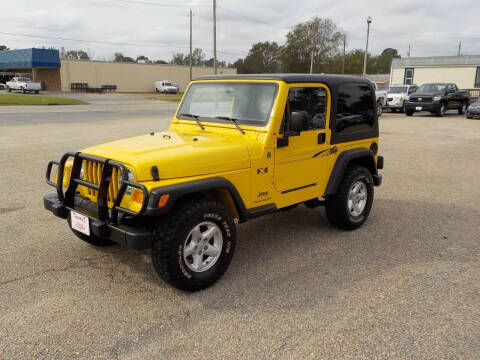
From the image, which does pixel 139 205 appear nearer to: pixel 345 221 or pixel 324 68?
pixel 345 221

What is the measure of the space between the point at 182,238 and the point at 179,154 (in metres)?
0.71

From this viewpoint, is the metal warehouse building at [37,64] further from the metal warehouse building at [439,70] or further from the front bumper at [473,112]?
the front bumper at [473,112]

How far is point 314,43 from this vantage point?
6681 centimetres

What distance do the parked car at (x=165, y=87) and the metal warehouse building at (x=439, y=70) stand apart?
26.9 metres

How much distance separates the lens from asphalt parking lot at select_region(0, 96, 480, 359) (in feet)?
9.85

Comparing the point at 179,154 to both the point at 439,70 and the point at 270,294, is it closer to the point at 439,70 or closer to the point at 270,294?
the point at 270,294

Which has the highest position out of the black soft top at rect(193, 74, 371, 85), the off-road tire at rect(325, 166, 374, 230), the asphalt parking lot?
the black soft top at rect(193, 74, 371, 85)

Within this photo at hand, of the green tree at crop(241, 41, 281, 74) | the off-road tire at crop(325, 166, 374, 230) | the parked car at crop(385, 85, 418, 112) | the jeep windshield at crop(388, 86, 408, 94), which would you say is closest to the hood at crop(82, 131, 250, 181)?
the off-road tire at crop(325, 166, 374, 230)

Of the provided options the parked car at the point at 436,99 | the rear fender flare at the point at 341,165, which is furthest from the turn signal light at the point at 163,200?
the parked car at the point at 436,99

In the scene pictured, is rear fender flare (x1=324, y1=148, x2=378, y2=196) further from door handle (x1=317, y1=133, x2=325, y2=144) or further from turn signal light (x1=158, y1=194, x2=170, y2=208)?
turn signal light (x1=158, y1=194, x2=170, y2=208)

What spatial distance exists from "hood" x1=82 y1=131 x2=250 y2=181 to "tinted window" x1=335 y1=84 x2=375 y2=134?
1473 mm

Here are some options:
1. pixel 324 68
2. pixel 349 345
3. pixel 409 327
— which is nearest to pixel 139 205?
pixel 349 345

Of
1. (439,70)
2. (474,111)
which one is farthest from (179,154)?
(439,70)

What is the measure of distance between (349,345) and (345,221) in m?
2.33
